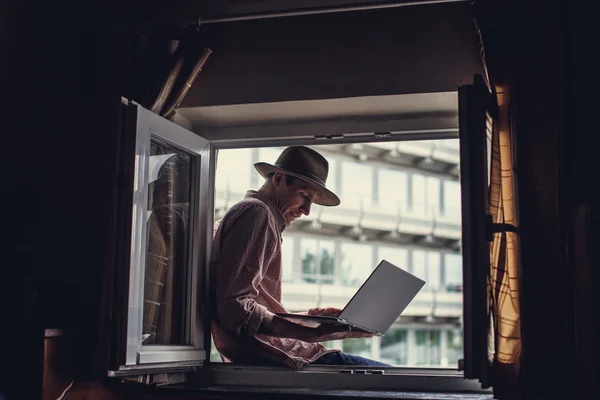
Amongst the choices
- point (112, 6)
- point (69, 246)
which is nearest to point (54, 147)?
point (69, 246)

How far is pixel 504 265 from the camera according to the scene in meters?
2.41

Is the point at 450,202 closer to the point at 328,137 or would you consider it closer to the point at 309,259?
the point at 309,259

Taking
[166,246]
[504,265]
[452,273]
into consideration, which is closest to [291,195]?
[166,246]

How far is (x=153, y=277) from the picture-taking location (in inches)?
104

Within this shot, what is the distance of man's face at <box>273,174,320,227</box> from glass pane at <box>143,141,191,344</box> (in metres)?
0.40

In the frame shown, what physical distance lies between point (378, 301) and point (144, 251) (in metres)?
0.85

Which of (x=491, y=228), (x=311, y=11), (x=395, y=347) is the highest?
(x=311, y=11)

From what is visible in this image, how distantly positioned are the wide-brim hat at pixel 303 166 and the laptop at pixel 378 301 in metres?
0.60

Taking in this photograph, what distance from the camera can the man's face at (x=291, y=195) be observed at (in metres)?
3.10

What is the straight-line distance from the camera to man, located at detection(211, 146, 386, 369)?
271 centimetres

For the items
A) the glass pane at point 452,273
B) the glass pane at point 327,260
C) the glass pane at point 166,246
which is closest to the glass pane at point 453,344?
the glass pane at point 452,273

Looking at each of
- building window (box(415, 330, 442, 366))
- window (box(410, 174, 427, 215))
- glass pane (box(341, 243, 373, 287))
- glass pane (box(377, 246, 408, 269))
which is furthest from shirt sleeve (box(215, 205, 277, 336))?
building window (box(415, 330, 442, 366))

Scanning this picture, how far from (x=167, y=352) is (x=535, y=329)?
4.12 feet

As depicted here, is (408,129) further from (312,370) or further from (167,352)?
(167,352)
